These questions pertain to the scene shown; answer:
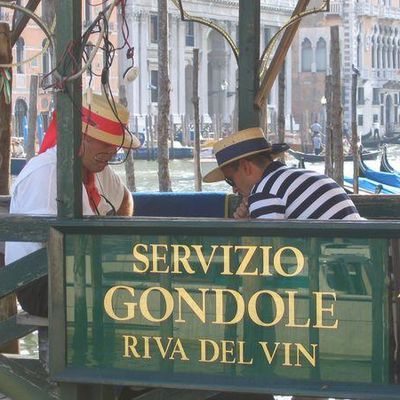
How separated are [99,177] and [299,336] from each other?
1.17 m

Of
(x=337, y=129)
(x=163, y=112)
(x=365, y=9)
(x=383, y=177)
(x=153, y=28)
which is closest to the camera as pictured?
(x=337, y=129)

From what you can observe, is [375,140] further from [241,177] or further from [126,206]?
[241,177]

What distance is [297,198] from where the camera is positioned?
2.71m

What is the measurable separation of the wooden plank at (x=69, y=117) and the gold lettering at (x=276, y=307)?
45 cm

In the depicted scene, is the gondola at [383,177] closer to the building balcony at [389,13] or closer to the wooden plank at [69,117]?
the wooden plank at [69,117]

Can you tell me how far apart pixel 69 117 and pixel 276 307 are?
2.09 feet

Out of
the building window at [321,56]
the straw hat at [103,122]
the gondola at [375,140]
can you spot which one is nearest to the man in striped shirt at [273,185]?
the straw hat at [103,122]

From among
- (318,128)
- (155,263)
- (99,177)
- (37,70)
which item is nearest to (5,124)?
(99,177)

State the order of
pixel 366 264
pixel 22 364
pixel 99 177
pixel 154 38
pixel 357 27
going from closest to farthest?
pixel 366 264, pixel 22 364, pixel 99 177, pixel 154 38, pixel 357 27

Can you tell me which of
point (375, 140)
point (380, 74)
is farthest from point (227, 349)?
point (380, 74)

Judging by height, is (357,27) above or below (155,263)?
above

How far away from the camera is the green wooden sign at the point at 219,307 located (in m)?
2.34

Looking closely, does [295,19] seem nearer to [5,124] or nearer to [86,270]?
[5,124]

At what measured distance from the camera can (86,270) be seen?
247 cm
